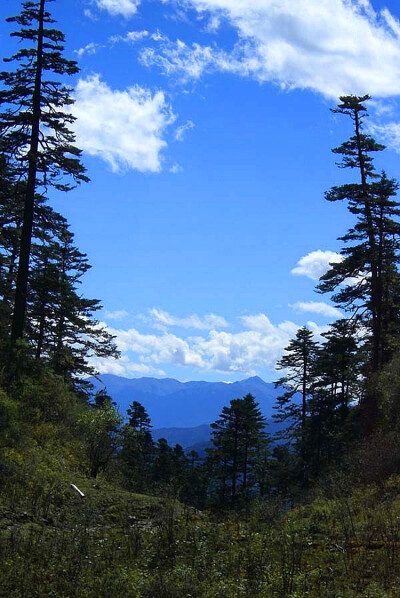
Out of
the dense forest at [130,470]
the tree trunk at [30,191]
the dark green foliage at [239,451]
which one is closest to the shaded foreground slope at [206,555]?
the dense forest at [130,470]

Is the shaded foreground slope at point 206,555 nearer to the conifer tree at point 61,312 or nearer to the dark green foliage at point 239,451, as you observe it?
the conifer tree at point 61,312

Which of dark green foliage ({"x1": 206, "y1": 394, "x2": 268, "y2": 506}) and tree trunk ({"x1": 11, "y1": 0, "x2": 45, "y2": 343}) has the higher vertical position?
tree trunk ({"x1": 11, "y1": 0, "x2": 45, "y2": 343})

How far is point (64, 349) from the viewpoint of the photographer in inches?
1367

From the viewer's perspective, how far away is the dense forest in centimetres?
746

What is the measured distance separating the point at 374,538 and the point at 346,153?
23003mm

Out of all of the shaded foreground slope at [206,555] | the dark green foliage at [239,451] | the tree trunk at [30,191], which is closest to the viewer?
the shaded foreground slope at [206,555]

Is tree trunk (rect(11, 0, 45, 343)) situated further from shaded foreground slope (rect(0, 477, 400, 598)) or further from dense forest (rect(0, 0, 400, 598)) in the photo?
shaded foreground slope (rect(0, 477, 400, 598))

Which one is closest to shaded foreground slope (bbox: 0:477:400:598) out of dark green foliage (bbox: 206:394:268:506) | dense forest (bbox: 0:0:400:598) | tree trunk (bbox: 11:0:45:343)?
dense forest (bbox: 0:0:400:598)

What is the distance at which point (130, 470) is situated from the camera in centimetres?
2270

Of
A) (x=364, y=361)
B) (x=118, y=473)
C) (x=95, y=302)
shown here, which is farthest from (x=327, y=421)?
(x=118, y=473)

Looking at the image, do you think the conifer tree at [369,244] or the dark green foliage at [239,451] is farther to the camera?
the dark green foliage at [239,451]

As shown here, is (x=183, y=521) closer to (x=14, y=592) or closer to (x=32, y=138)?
(x=14, y=592)

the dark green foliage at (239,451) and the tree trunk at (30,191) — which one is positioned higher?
the tree trunk at (30,191)

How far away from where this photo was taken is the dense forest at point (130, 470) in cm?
746
